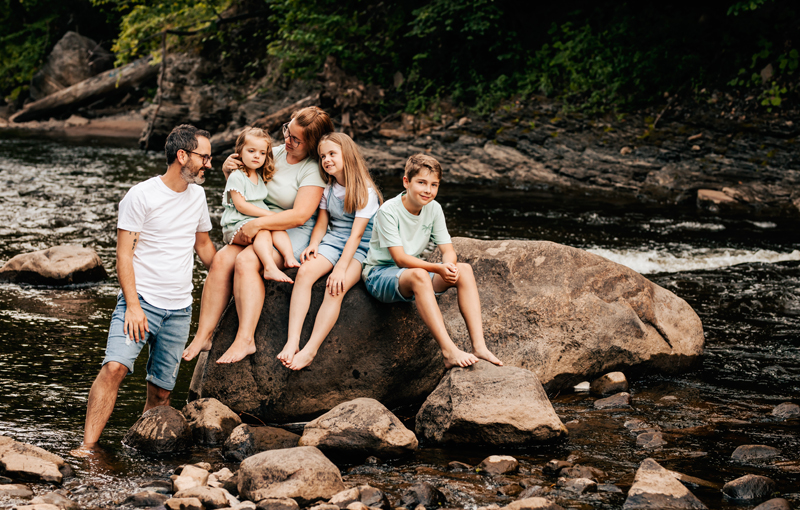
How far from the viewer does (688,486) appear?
3.88 meters

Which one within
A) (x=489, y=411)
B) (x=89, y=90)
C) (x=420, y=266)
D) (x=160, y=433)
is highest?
(x=89, y=90)

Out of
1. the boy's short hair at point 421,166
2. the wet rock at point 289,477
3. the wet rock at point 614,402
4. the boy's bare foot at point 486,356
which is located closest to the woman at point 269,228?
the boy's short hair at point 421,166

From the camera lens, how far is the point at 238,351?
4.80 meters

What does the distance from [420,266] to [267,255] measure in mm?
1006

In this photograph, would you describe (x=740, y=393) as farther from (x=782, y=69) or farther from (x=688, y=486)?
(x=782, y=69)

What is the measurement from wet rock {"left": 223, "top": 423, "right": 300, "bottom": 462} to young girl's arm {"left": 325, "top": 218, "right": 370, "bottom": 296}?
95 centimetres

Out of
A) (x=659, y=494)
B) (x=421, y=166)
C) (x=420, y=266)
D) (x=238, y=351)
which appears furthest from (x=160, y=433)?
(x=659, y=494)

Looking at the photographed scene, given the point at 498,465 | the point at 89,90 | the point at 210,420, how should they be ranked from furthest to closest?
1. the point at 89,90
2. the point at 210,420
3. the point at 498,465

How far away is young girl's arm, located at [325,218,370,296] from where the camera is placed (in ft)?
15.9

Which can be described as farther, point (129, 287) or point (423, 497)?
point (129, 287)

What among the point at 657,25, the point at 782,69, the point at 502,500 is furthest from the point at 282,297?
the point at 657,25

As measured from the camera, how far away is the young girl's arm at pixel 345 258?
190 inches

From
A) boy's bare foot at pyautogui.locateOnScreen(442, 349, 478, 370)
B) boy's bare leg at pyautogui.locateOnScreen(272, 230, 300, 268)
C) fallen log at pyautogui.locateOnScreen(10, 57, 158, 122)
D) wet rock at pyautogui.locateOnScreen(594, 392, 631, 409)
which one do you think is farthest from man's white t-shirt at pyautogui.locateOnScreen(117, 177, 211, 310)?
fallen log at pyautogui.locateOnScreen(10, 57, 158, 122)

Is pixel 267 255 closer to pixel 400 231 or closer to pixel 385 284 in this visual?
pixel 385 284
